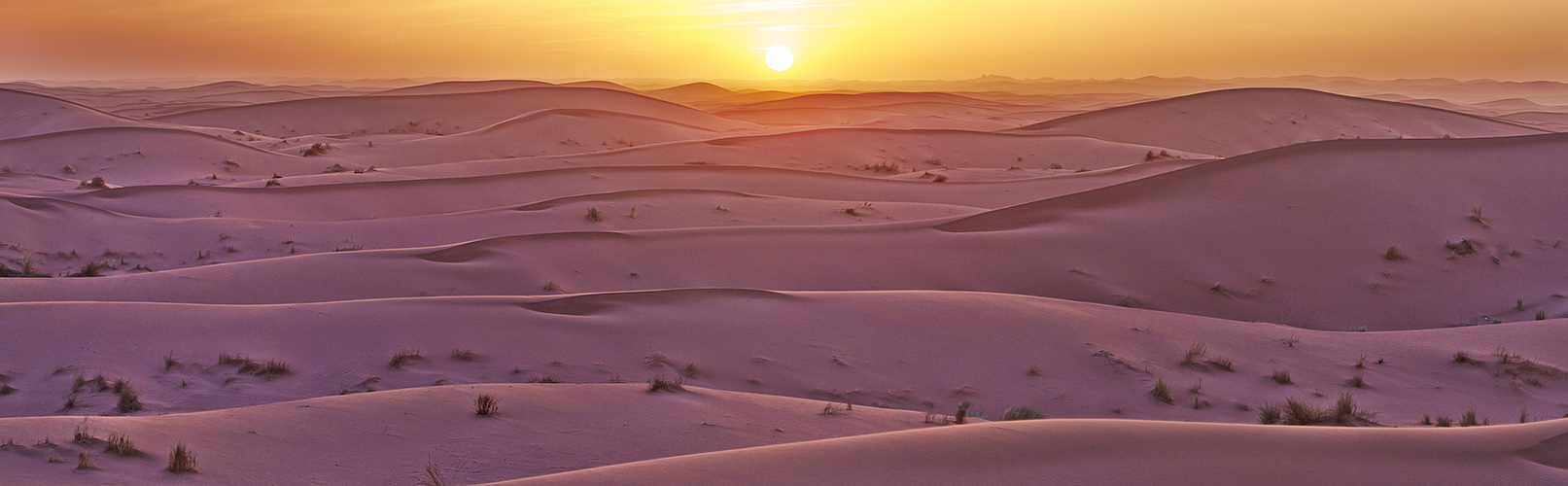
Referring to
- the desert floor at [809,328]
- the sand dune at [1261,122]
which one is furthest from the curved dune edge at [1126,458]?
the sand dune at [1261,122]

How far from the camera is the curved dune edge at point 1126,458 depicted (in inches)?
211

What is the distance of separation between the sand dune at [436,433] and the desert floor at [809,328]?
4cm

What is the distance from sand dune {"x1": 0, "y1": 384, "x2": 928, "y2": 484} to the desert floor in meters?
0.04

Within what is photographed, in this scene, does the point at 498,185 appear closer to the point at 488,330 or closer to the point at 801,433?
the point at 488,330

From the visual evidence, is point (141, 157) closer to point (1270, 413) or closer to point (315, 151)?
point (315, 151)

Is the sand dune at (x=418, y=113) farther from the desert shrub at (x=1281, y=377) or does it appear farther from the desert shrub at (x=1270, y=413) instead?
the desert shrub at (x=1270, y=413)

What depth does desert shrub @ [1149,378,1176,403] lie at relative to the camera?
8547 millimetres

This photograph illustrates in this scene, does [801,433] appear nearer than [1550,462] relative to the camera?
No

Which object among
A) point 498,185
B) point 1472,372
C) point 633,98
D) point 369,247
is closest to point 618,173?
point 498,185

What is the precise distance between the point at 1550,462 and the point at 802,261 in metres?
10.7

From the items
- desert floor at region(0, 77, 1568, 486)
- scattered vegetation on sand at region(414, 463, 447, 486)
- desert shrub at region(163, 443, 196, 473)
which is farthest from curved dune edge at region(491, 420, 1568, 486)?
desert shrub at region(163, 443, 196, 473)

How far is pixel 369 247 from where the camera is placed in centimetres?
1777

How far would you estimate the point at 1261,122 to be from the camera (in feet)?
161

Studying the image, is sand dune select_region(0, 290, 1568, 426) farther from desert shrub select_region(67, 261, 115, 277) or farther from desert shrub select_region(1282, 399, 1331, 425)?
desert shrub select_region(67, 261, 115, 277)
